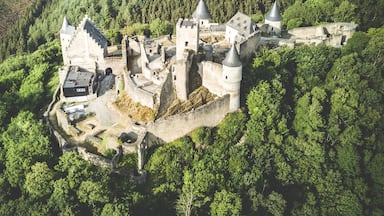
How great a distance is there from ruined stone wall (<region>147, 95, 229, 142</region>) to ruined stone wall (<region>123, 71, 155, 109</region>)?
2.79 metres

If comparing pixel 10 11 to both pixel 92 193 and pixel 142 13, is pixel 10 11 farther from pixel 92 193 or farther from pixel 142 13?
pixel 92 193

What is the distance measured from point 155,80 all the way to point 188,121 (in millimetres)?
6348

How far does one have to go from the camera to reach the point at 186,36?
3981 cm

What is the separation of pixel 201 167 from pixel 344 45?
25.7 metres

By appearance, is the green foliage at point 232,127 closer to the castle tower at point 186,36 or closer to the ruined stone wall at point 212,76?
the ruined stone wall at point 212,76

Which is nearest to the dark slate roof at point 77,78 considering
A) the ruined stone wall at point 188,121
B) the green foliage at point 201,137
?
the ruined stone wall at point 188,121

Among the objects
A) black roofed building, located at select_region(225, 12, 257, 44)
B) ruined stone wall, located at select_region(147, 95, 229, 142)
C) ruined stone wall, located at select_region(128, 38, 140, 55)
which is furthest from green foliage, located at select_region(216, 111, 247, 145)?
ruined stone wall, located at select_region(128, 38, 140, 55)

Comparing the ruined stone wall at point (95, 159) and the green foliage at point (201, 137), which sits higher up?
the green foliage at point (201, 137)

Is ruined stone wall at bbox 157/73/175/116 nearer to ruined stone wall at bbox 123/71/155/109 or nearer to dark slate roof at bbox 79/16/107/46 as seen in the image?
ruined stone wall at bbox 123/71/155/109

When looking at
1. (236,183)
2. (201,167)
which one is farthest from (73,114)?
(236,183)

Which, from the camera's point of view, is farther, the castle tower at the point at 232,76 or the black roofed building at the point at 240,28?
the black roofed building at the point at 240,28

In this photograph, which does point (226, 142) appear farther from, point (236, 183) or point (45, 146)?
point (45, 146)

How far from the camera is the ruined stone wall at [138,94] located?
3911cm

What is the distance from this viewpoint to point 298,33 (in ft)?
180
